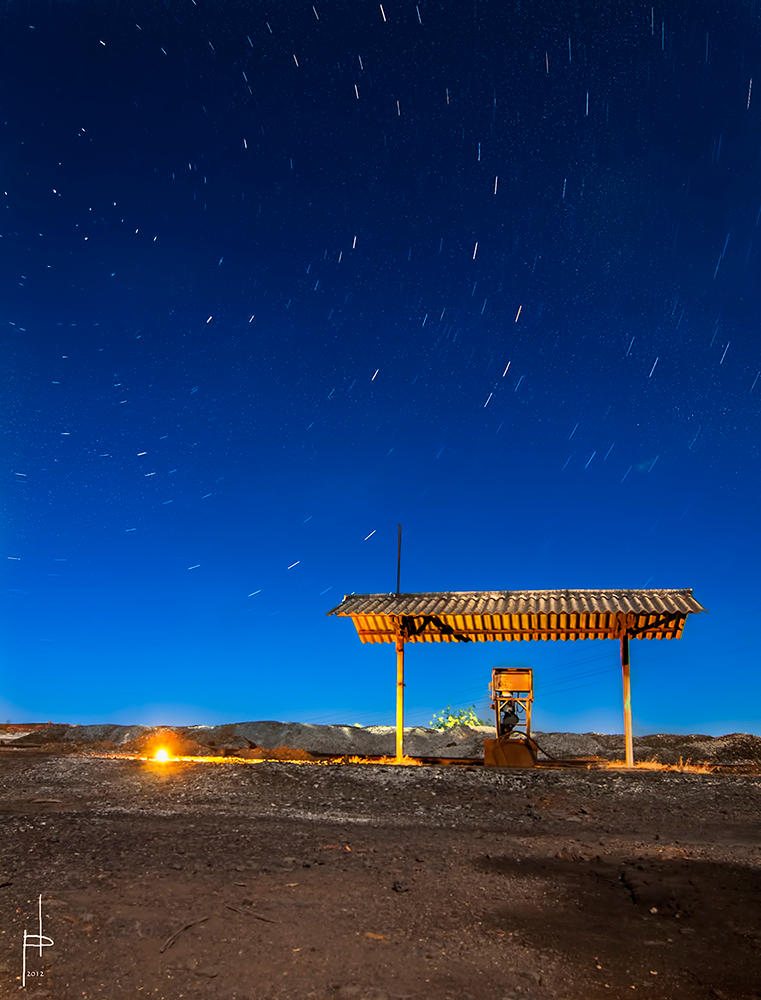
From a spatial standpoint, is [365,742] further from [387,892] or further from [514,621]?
[387,892]

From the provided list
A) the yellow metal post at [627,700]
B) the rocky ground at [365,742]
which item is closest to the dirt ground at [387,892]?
the yellow metal post at [627,700]

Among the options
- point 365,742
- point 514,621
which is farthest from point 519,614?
point 365,742

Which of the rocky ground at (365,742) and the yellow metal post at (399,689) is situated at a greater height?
the yellow metal post at (399,689)

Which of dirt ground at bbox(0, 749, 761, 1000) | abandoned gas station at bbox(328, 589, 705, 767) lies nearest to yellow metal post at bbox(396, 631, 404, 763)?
abandoned gas station at bbox(328, 589, 705, 767)

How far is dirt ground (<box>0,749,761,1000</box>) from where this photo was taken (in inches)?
A: 180

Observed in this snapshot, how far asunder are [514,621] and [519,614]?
4.89 feet

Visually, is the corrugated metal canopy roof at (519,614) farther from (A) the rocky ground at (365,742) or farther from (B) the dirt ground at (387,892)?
(A) the rocky ground at (365,742)

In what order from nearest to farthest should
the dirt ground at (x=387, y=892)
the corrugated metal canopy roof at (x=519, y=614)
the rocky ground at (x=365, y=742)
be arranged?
the dirt ground at (x=387, y=892), the corrugated metal canopy roof at (x=519, y=614), the rocky ground at (x=365, y=742)

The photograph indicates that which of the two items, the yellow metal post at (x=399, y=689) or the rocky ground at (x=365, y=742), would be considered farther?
the rocky ground at (x=365, y=742)

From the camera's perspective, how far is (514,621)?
16578 millimetres

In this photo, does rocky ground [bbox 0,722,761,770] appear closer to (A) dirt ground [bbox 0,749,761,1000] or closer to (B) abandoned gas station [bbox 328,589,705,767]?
(B) abandoned gas station [bbox 328,589,705,767]

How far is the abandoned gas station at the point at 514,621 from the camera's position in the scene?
599 inches

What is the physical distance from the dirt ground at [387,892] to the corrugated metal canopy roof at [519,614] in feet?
13.4

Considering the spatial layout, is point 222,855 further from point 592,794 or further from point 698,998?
point 592,794
